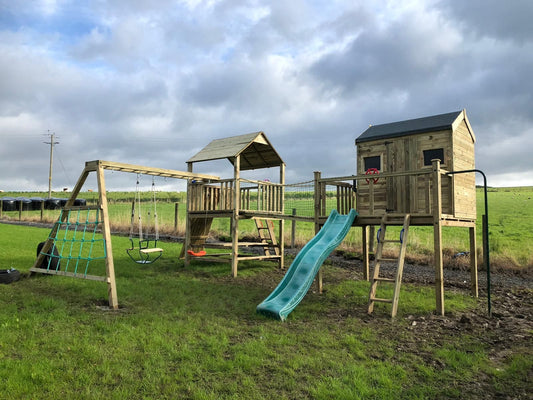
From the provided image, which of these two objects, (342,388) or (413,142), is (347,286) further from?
(342,388)

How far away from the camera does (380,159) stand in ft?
37.3

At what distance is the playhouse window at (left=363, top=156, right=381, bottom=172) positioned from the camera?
1138 centimetres

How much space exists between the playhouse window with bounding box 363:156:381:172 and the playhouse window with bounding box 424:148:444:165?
1.31 m

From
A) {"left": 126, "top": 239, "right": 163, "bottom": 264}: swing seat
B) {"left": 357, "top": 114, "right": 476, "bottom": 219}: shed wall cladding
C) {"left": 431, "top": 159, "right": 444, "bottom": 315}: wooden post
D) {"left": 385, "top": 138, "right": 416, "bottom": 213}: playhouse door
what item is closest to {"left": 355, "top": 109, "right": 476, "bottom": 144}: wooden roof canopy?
{"left": 357, "top": 114, "right": 476, "bottom": 219}: shed wall cladding

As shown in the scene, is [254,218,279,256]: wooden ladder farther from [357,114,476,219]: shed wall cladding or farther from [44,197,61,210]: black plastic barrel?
[44,197,61,210]: black plastic barrel

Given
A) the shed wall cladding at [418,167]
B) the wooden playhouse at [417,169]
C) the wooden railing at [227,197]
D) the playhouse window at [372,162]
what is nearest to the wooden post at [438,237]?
the wooden playhouse at [417,169]

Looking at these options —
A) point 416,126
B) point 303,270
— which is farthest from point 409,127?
point 303,270

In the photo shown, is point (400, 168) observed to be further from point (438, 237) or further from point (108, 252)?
point (108, 252)

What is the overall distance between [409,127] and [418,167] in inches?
49.4

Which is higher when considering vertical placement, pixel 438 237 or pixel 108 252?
pixel 438 237

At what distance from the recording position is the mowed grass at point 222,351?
4469 mm

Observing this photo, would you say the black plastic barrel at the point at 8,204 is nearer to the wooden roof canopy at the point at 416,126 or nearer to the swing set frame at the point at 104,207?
the swing set frame at the point at 104,207

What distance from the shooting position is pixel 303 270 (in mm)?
8844

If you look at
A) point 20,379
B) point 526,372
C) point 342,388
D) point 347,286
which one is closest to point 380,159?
point 347,286
